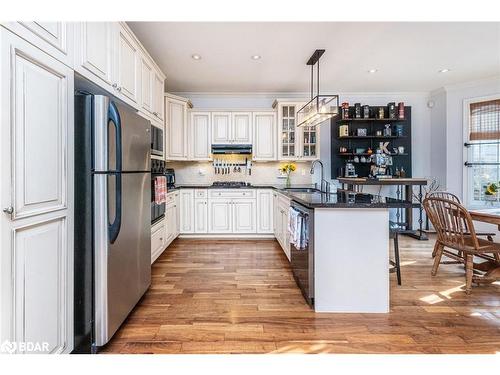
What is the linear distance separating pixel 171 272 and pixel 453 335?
8.68 feet

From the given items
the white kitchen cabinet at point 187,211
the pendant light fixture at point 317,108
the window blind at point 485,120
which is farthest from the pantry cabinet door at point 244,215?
the window blind at point 485,120

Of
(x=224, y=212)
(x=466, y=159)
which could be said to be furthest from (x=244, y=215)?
(x=466, y=159)

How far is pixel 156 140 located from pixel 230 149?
1.71 metres

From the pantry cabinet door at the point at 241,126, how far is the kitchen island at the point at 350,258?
3.01 m

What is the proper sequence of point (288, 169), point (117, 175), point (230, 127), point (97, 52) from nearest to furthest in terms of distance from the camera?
point (117, 175)
point (97, 52)
point (230, 127)
point (288, 169)

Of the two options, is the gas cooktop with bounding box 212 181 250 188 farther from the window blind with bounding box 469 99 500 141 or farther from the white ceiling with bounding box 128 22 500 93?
the window blind with bounding box 469 99 500 141

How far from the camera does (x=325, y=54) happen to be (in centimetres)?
354

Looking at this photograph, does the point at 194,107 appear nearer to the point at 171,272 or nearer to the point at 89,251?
the point at 171,272

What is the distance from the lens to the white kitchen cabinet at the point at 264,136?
16.4ft

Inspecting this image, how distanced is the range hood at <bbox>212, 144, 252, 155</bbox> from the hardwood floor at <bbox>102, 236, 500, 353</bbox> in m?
2.35

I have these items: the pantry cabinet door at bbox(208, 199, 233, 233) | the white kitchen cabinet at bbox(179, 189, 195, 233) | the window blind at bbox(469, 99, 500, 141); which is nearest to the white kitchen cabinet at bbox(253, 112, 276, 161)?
the pantry cabinet door at bbox(208, 199, 233, 233)

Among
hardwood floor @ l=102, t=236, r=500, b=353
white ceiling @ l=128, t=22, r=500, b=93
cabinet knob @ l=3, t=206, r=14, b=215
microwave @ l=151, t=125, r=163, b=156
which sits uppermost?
white ceiling @ l=128, t=22, r=500, b=93

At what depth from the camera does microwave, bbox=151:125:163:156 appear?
331cm

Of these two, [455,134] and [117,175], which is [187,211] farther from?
[455,134]
